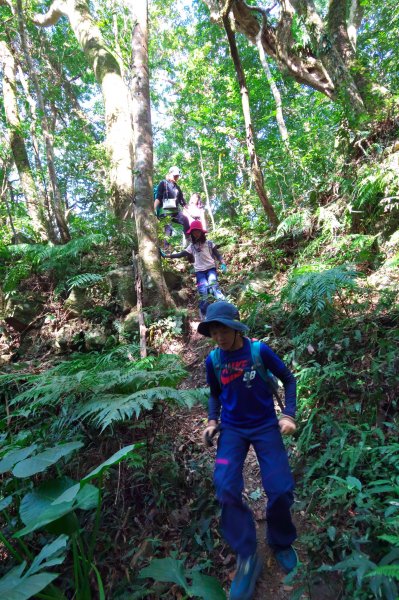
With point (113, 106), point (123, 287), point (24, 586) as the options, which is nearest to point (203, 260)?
point (123, 287)

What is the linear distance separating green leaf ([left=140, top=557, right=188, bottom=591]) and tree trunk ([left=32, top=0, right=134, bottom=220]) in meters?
7.15

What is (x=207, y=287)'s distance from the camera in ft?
19.9

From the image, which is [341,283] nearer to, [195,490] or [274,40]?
[195,490]

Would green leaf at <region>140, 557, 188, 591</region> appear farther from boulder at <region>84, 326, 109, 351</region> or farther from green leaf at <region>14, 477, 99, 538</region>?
boulder at <region>84, 326, 109, 351</region>

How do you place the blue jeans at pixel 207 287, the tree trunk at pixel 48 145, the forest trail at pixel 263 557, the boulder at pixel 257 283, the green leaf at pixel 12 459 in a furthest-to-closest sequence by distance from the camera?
the tree trunk at pixel 48 145, the boulder at pixel 257 283, the blue jeans at pixel 207 287, the green leaf at pixel 12 459, the forest trail at pixel 263 557

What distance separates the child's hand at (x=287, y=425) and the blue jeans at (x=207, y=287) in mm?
3551

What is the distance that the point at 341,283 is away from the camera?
4250mm

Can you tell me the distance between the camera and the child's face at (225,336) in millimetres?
2494

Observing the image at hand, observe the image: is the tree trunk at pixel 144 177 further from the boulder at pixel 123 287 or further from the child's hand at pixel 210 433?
the child's hand at pixel 210 433

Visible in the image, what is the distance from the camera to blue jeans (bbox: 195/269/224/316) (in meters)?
5.91

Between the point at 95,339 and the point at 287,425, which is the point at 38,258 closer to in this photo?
the point at 95,339

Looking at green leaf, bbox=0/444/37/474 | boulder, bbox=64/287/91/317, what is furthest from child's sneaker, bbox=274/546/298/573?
boulder, bbox=64/287/91/317

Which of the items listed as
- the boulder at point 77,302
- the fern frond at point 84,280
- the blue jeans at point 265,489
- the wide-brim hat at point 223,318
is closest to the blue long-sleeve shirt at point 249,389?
the blue jeans at point 265,489

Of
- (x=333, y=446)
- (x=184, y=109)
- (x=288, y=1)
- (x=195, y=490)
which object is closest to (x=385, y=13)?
(x=288, y=1)
